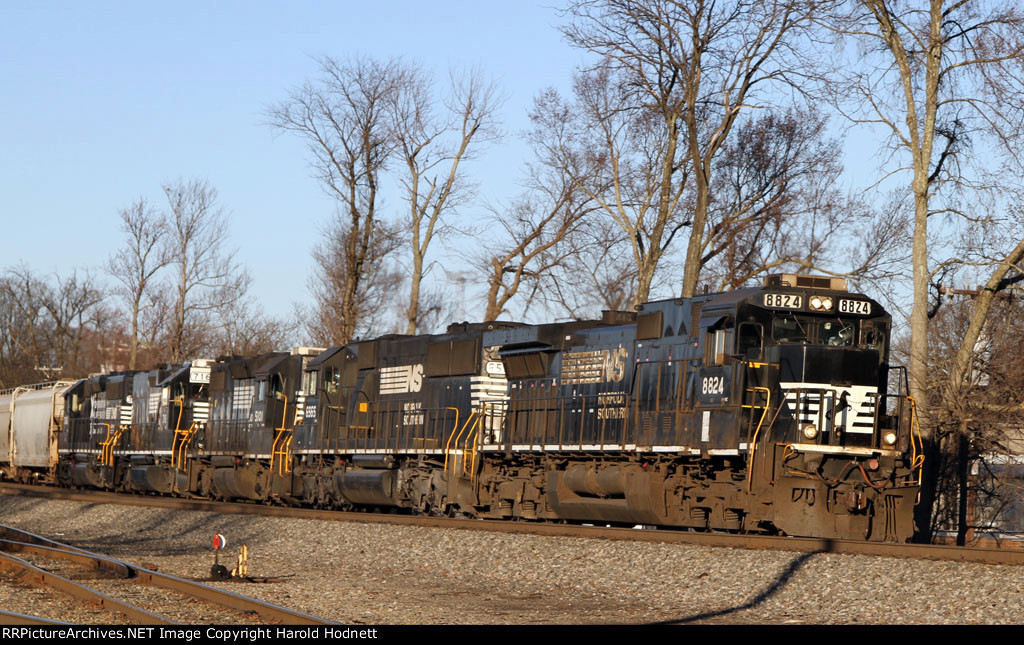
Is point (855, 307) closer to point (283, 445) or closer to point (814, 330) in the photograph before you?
point (814, 330)

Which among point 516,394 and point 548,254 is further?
point 548,254

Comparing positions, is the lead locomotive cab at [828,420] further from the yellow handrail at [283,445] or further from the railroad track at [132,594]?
the yellow handrail at [283,445]

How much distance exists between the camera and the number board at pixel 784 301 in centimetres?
1619

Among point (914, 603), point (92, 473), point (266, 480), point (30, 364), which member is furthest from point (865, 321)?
point (30, 364)

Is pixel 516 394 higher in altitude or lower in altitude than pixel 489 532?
higher

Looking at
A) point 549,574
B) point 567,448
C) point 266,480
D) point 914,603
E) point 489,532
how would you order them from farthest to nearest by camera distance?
1. point 266,480
2. point 567,448
3. point 489,532
4. point 549,574
5. point 914,603

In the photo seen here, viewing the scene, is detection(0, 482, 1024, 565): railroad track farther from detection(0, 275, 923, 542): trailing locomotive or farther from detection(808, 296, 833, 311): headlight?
detection(808, 296, 833, 311): headlight

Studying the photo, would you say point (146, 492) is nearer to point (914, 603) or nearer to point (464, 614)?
point (464, 614)

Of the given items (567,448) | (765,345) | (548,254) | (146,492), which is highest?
(548,254)

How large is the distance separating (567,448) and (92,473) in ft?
74.8

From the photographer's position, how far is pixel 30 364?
7988 cm

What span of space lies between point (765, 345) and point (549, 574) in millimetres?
4433

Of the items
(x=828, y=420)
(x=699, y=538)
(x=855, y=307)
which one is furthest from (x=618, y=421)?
(x=855, y=307)

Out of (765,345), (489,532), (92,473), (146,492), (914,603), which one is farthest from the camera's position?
(92,473)
